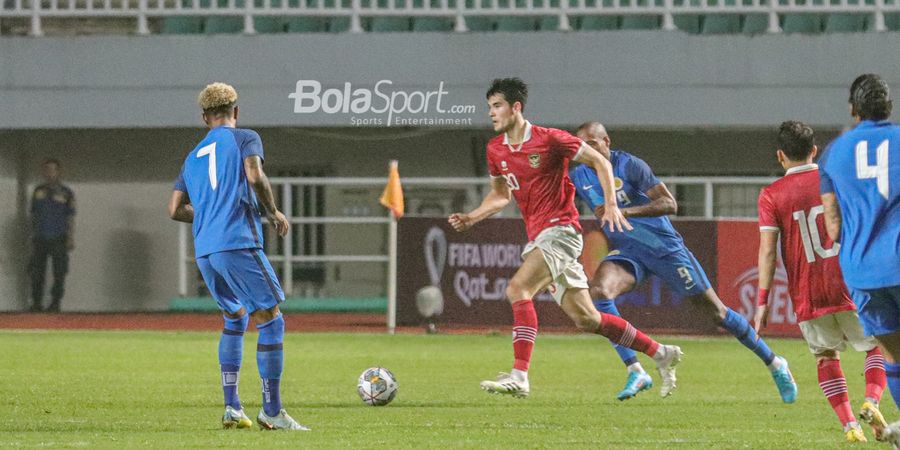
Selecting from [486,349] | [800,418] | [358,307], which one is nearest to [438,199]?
[358,307]

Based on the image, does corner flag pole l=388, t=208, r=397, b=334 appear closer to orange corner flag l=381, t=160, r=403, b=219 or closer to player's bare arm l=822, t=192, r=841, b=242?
orange corner flag l=381, t=160, r=403, b=219

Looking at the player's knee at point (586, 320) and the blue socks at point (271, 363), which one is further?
the player's knee at point (586, 320)

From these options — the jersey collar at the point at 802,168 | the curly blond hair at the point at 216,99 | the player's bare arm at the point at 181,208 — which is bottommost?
the player's bare arm at the point at 181,208

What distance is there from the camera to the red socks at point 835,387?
7867 millimetres

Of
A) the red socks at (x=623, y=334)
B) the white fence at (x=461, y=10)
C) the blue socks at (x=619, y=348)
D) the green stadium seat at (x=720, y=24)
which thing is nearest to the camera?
the red socks at (x=623, y=334)

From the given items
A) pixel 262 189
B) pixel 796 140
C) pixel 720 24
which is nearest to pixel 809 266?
pixel 796 140

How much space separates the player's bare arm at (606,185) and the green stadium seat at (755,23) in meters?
14.5

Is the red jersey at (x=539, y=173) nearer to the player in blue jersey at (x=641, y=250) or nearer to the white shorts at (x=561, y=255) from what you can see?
the white shorts at (x=561, y=255)

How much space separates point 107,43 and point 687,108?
886cm

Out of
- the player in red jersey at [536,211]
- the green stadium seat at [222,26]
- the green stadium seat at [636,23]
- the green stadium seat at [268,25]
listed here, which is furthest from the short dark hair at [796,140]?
the green stadium seat at [268,25]

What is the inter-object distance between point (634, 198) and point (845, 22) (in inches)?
534

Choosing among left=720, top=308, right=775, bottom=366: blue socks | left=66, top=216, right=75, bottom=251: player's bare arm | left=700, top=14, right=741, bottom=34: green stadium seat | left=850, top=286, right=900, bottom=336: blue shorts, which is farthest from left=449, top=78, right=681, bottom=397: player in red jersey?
left=66, top=216, right=75, bottom=251: player's bare arm

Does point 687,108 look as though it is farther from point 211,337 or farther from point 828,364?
point 828,364

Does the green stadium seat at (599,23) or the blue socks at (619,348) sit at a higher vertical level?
the green stadium seat at (599,23)
